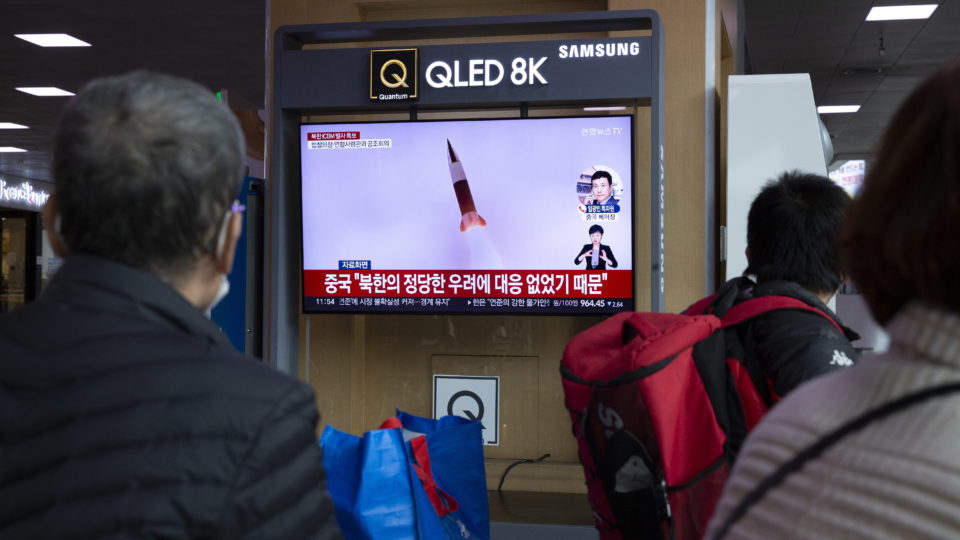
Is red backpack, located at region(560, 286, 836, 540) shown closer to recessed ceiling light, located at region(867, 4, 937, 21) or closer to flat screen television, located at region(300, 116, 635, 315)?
flat screen television, located at region(300, 116, 635, 315)

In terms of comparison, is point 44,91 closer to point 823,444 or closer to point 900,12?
point 900,12

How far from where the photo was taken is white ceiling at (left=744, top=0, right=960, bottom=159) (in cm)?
827

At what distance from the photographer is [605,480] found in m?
1.78

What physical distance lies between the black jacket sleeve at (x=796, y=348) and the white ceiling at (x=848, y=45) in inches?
238

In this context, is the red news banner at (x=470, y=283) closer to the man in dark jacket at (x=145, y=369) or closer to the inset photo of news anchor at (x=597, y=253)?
the inset photo of news anchor at (x=597, y=253)

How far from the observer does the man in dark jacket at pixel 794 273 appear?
1688mm

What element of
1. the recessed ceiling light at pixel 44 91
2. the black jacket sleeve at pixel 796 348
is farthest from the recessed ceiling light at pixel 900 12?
the recessed ceiling light at pixel 44 91

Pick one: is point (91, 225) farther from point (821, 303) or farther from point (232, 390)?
point (821, 303)

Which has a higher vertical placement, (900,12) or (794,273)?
(900,12)

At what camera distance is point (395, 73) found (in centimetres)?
365

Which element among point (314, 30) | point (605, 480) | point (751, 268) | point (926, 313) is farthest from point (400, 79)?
point (926, 313)

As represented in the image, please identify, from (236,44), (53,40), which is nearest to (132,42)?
(53,40)

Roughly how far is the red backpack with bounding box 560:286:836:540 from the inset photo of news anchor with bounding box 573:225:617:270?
1.81 m

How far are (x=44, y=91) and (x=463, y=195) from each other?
897cm
